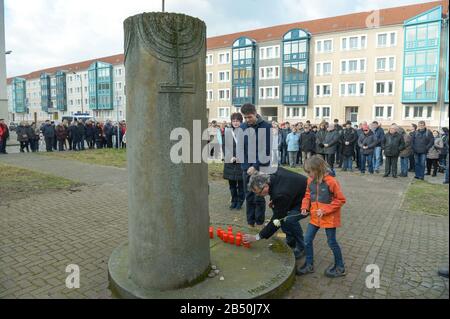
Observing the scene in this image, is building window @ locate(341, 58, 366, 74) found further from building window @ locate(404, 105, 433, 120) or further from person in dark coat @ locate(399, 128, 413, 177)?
person in dark coat @ locate(399, 128, 413, 177)

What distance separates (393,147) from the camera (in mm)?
13391

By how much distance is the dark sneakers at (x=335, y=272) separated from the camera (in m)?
4.74

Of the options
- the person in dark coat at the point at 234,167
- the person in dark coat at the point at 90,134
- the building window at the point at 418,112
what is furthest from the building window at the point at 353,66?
the person in dark coat at the point at 234,167

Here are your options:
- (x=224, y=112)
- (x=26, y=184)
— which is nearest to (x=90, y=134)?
(x=26, y=184)

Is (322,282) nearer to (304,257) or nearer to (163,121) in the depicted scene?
(304,257)

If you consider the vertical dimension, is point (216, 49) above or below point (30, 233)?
above

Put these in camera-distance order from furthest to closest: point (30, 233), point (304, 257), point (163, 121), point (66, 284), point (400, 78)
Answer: point (400, 78) → point (30, 233) → point (304, 257) → point (66, 284) → point (163, 121)

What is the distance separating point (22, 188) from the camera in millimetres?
10414

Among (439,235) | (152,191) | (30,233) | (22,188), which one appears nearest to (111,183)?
(22,188)

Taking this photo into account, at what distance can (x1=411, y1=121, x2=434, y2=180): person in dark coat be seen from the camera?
13.1m

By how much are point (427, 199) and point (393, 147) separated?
13.7ft

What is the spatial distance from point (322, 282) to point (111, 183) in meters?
8.29

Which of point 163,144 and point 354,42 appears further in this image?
point 354,42

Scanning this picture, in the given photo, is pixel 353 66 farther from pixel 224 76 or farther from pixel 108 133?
pixel 108 133
